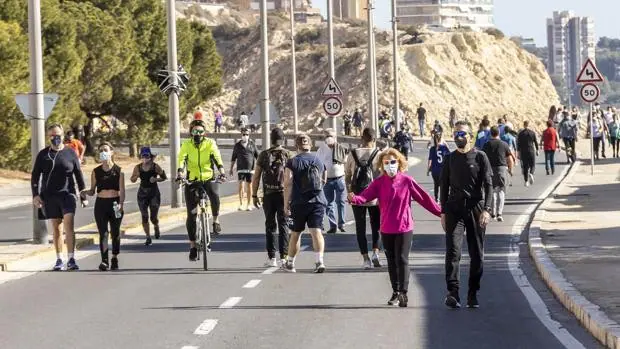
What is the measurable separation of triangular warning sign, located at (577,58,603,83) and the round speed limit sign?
36 centimetres

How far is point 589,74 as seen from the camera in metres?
39.7

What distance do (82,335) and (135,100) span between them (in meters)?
54.9

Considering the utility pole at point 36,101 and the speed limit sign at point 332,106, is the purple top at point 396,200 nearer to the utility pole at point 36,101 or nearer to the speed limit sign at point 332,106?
the utility pole at point 36,101

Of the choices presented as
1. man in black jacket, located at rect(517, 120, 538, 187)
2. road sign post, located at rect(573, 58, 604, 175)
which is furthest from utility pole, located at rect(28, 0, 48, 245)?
road sign post, located at rect(573, 58, 604, 175)

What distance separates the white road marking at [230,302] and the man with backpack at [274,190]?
3.67 m

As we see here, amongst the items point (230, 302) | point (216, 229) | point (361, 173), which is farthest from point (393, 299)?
point (216, 229)

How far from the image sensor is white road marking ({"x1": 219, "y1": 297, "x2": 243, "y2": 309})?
54.2 feet

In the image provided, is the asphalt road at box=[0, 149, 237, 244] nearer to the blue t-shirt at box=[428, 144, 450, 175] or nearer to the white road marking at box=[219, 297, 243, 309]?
the blue t-shirt at box=[428, 144, 450, 175]

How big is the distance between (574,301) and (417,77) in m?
129

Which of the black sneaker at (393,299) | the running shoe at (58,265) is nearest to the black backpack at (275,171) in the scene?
the running shoe at (58,265)

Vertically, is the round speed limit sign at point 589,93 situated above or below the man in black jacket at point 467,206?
above

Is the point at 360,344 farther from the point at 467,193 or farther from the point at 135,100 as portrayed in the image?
the point at 135,100

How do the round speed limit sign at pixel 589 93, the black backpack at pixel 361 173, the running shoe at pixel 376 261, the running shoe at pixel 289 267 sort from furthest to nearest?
the round speed limit sign at pixel 589 93
the black backpack at pixel 361 173
the running shoe at pixel 376 261
the running shoe at pixel 289 267

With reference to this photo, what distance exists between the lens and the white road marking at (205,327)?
14.3m
